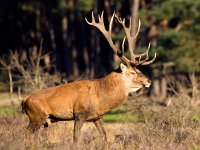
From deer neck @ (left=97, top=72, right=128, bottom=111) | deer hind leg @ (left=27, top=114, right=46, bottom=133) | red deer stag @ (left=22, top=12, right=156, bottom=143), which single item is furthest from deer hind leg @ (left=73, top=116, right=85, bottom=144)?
deer hind leg @ (left=27, top=114, right=46, bottom=133)

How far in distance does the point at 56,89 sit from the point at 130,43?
7.49ft

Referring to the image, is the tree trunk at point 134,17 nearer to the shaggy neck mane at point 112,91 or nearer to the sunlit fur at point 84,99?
the sunlit fur at point 84,99

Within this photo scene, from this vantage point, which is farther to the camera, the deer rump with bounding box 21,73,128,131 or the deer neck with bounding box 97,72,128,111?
the deer neck with bounding box 97,72,128,111

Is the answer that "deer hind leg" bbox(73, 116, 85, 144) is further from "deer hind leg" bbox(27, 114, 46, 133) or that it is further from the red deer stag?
"deer hind leg" bbox(27, 114, 46, 133)

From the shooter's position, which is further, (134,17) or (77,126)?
(134,17)

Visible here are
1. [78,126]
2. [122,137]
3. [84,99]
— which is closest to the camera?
[122,137]

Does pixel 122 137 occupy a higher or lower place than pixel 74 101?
lower

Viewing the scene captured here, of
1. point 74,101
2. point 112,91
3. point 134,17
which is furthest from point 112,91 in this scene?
point 134,17

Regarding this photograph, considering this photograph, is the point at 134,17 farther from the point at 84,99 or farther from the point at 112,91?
the point at 84,99

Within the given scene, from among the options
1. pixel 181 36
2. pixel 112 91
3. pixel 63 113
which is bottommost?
pixel 63 113

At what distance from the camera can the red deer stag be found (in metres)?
14.6

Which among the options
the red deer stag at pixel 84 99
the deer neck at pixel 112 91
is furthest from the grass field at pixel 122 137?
the deer neck at pixel 112 91

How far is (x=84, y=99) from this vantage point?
47.8ft

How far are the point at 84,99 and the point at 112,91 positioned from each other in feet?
2.24
